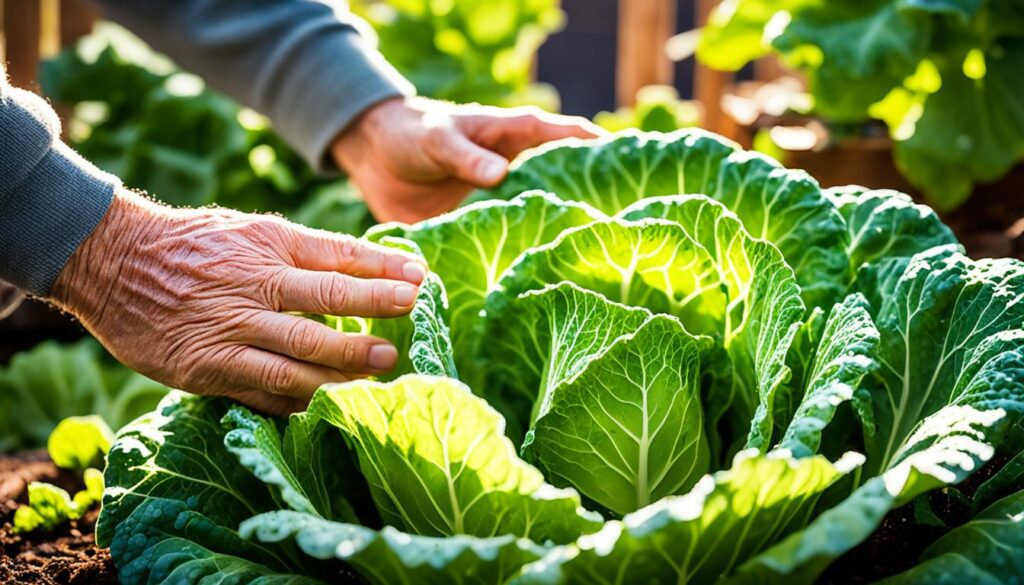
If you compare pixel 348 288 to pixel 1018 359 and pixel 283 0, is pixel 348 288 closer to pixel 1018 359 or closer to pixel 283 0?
pixel 1018 359

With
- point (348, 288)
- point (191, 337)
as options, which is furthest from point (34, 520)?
point (348, 288)

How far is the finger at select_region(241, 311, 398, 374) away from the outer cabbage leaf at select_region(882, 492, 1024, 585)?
1.00 meters

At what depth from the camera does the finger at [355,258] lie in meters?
1.99

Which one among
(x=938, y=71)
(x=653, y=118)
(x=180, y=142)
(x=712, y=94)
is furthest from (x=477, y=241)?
(x=712, y=94)

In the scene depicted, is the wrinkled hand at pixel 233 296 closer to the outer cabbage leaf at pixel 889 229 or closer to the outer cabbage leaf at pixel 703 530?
the outer cabbage leaf at pixel 703 530

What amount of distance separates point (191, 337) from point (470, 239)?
57 cm

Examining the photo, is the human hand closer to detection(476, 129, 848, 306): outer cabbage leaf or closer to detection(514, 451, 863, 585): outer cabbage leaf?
detection(476, 129, 848, 306): outer cabbage leaf

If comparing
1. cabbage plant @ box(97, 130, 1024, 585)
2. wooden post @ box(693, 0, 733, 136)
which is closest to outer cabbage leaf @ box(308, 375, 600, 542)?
cabbage plant @ box(97, 130, 1024, 585)

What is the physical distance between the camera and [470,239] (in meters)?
2.08

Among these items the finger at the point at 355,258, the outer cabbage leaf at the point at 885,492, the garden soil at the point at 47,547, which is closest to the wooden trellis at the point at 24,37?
the garden soil at the point at 47,547

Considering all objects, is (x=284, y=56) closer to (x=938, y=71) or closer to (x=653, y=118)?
(x=653, y=118)

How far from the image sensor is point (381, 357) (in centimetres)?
197

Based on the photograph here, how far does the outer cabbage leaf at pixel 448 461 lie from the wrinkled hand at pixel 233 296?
0.25m

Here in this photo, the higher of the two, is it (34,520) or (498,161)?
(498,161)
